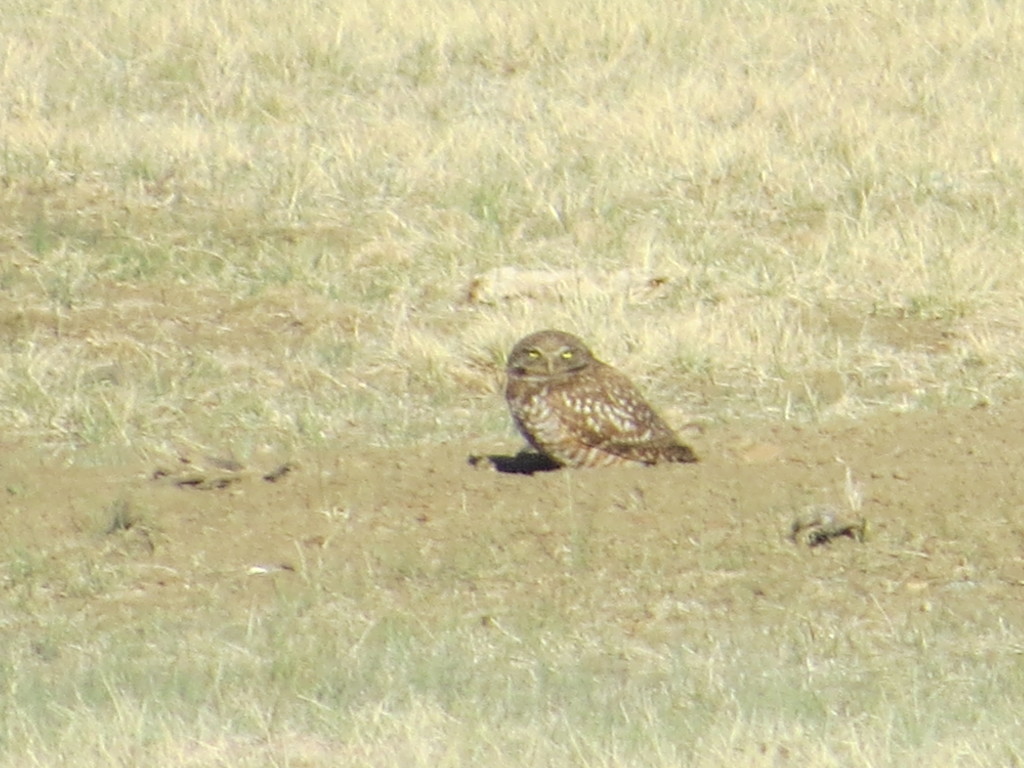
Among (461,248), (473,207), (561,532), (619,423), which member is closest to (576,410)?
(619,423)

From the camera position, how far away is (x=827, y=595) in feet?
24.7

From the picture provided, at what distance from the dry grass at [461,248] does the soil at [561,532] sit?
0.34 meters

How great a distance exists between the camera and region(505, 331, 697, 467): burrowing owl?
841 cm

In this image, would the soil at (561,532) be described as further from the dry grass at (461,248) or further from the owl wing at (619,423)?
the dry grass at (461,248)

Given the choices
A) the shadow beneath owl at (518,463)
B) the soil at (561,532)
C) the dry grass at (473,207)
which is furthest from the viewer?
the dry grass at (473,207)

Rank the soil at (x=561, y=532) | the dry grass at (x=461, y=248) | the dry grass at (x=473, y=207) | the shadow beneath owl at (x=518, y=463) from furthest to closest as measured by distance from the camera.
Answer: the dry grass at (x=473, y=207) → the shadow beneath owl at (x=518, y=463) → the soil at (x=561, y=532) → the dry grass at (x=461, y=248)

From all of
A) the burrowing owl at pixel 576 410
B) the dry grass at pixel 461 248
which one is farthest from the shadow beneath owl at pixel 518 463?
the dry grass at pixel 461 248

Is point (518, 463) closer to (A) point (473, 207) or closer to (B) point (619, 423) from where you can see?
(B) point (619, 423)

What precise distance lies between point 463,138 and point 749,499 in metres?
6.48

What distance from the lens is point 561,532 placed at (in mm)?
7961

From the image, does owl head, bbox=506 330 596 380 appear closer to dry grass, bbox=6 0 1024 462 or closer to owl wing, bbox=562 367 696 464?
owl wing, bbox=562 367 696 464

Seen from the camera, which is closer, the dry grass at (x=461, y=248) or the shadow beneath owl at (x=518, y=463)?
the dry grass at (x=461, y=248)

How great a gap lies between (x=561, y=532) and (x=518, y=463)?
1111 millimetres

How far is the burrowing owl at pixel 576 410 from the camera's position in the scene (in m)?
8.41
